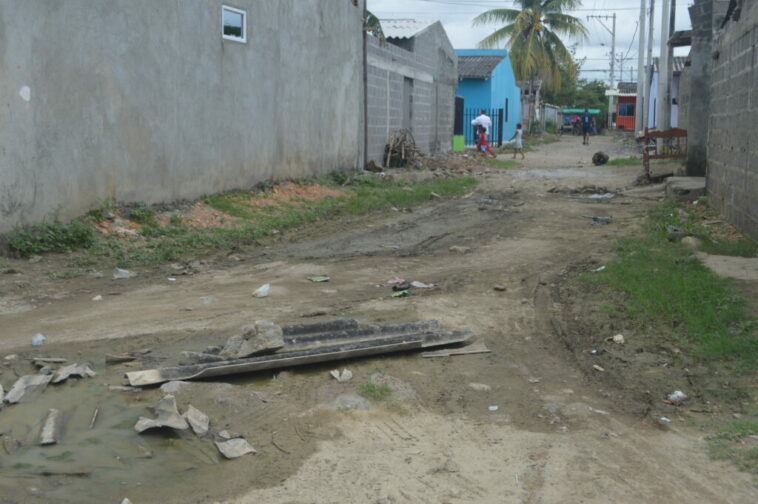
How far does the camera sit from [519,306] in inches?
281

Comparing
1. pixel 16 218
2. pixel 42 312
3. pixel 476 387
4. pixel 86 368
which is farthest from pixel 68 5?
pixel 476 387

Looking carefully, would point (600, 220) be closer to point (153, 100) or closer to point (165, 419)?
point (153, 100)

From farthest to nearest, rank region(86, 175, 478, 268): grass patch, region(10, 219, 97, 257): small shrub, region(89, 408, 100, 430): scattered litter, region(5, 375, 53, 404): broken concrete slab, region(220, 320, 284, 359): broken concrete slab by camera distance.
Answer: region(86, 175, 478, 268): grass patch → region(10, 219, 97, 257): small shrub → region(220, 320, 284, 359): broken concrete slab → region(5, 375, 53, 404): broken concrete slab → region(89, 408, 100, 430): scattered litter

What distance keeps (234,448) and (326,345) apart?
5.21 ft

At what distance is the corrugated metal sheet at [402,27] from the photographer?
23.4 metres

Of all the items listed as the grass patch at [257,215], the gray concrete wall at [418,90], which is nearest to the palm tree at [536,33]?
the gray concrete wall at [418,90]

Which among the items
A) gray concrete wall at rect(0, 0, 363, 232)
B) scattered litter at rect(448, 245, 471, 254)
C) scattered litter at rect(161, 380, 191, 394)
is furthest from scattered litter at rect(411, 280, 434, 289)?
gray concrete wall at rect(0, 0, 363, 232)

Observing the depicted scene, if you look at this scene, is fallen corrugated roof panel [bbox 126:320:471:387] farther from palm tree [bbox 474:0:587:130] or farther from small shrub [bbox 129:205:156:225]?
palm tree [bbox 474:0:587:130]

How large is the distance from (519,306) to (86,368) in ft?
12.4

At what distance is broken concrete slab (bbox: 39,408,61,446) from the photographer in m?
4.04

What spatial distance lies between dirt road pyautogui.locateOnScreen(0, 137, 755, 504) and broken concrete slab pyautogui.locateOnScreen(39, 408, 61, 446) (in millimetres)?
98

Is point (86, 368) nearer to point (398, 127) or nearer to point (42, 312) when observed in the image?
point (42, 312)

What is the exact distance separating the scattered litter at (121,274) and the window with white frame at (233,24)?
5.66 meters

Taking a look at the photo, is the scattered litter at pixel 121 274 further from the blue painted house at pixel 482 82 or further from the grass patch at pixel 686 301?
the blue painted house at pixel 482 82
